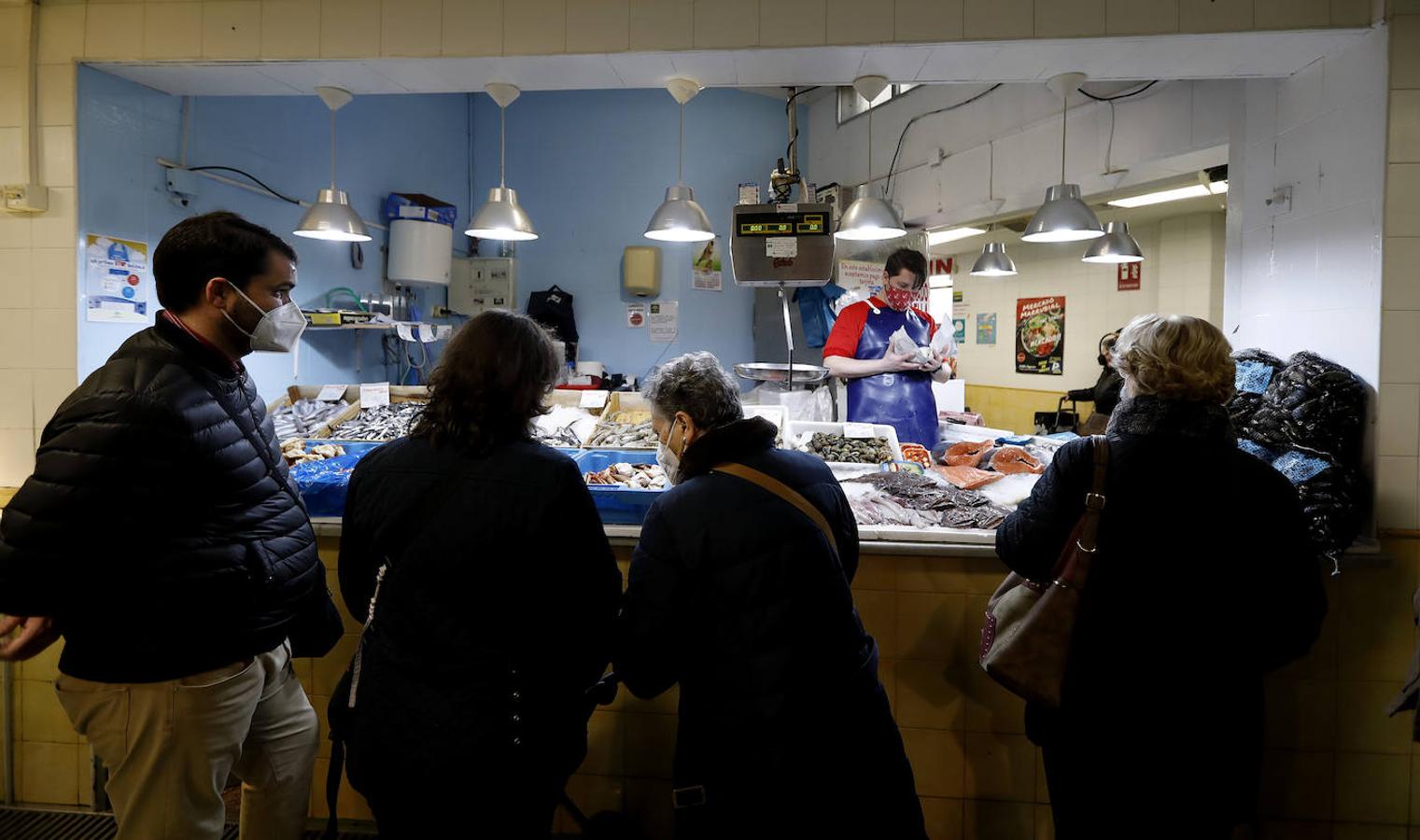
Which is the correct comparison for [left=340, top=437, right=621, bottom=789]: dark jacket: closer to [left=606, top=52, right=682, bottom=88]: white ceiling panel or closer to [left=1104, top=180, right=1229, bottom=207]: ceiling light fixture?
[left=606, top=52, right=682, bottom=88]: white ceiling panel

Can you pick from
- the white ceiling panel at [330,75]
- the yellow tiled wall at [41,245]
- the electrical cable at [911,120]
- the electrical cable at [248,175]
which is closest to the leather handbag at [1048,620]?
the white ceiling panel at [330,75]

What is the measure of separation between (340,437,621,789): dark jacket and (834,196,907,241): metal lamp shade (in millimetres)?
2703

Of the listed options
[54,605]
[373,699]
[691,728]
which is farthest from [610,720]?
[54,605]

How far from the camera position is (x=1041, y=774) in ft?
8.81

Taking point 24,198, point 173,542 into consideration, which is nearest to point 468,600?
point 173,542

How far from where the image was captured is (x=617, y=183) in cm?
770

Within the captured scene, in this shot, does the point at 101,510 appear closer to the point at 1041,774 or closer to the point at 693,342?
the point at 1041,774

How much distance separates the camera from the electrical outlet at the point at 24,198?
302cm

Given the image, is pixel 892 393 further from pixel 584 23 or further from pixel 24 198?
pixel 24 198

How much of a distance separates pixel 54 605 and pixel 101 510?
0.23 m

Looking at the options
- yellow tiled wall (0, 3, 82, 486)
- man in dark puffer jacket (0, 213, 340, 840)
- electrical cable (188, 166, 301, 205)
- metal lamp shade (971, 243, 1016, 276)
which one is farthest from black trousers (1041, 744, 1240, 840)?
metal lamp shade (971, 243, 1016, 276)

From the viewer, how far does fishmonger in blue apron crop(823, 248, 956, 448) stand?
430 cm

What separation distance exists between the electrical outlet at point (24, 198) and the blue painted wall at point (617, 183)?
4.81 meters

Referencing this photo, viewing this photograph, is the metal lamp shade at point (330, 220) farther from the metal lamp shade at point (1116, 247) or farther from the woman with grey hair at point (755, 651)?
the metal lamp shade at point (1116, 247)
